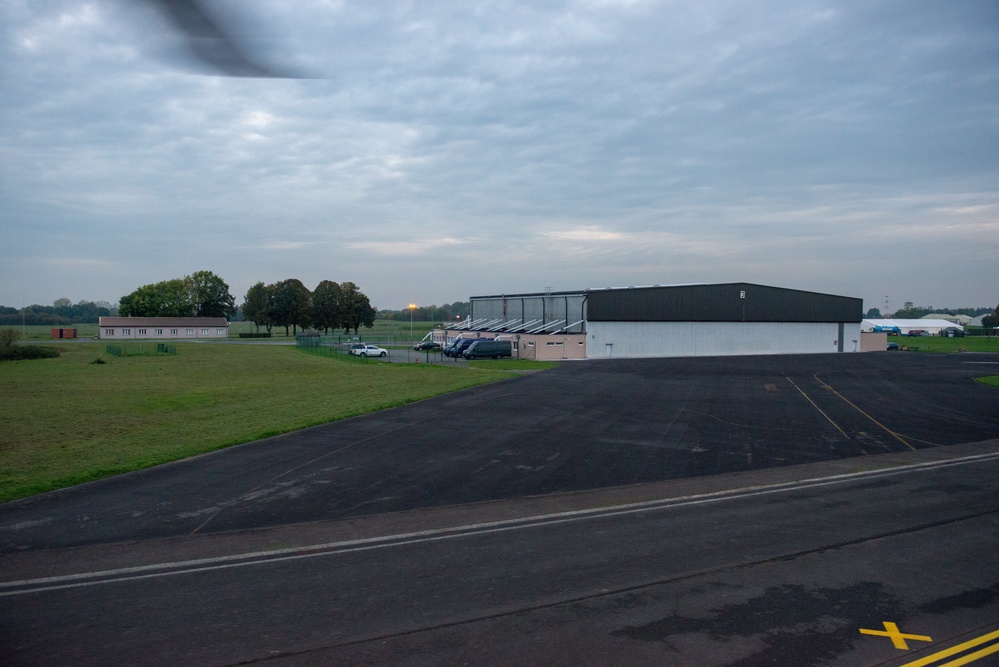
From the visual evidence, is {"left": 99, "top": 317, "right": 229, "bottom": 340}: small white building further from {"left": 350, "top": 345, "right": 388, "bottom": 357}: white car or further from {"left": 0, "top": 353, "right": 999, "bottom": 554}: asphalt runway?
{"left": 0, "top": 353, "right": 999, "bottom": 554}: asphalt runway

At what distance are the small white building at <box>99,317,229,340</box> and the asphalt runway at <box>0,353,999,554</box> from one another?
10022 centimetres

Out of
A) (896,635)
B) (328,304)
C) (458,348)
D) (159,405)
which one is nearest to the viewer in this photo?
(896,635)

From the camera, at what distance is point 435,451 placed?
18328 mm

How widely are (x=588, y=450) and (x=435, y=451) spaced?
428cm

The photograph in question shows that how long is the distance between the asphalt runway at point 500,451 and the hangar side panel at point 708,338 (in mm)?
26820

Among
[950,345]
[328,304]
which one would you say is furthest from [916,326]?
[328,304]

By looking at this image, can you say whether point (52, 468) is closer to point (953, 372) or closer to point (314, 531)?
point (314, 531)

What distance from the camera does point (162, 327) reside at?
117625mm

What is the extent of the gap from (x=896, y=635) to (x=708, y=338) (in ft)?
200

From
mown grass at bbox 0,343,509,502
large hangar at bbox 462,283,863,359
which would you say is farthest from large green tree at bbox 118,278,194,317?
large hangar at bbox 462,283,863,359

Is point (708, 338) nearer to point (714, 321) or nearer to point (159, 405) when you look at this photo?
point (714, 321)

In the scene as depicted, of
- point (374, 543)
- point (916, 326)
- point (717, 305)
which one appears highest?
point (717, 305)

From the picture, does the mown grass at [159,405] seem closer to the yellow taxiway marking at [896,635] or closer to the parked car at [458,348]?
the parked car at [458,348]

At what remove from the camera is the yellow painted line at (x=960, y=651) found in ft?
21.7
